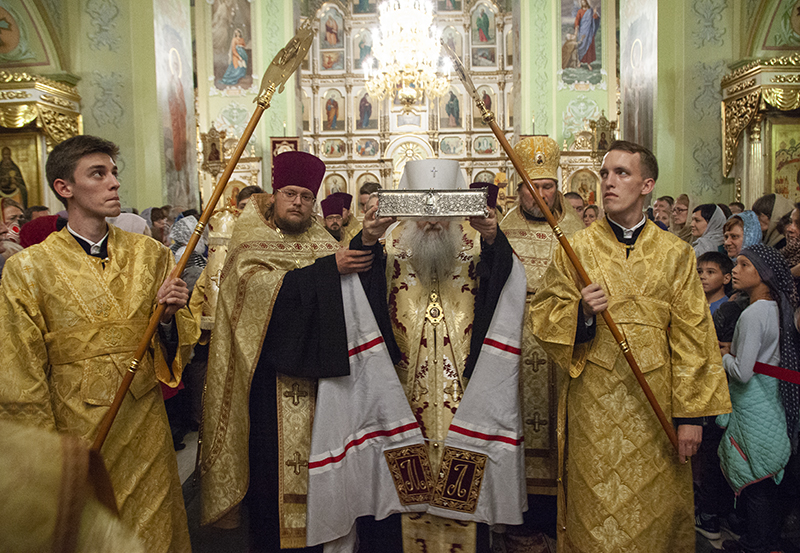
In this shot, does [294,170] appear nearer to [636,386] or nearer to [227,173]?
[227,173]

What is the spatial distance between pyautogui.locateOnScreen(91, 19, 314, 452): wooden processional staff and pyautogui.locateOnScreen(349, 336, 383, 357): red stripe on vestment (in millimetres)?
935

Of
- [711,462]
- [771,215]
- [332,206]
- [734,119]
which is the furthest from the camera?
[734,119]

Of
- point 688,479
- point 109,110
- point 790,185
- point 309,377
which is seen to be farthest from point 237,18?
point 688,479

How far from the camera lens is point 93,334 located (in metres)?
2.34

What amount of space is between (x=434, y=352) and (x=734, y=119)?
23.9 ft

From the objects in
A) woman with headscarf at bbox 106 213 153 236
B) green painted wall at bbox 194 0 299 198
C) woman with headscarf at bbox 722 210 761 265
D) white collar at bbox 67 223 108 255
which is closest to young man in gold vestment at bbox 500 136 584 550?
woman with headscarf at bbox 722 210 761 265

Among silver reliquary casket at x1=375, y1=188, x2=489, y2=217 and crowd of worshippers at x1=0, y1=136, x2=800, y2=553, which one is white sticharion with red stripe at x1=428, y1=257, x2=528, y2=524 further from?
silver reliquary casket at x1=375, y1=188, x2=489, y2=217

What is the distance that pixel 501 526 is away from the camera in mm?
3535

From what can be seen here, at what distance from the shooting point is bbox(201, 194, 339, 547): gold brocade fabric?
302 cm

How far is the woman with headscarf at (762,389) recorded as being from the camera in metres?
3.03

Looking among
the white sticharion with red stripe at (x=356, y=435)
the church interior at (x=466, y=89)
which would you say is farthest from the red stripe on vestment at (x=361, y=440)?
the church interior at (x=466, y=89)

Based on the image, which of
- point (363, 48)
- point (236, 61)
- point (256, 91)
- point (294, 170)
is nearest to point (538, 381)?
point (294, 170)

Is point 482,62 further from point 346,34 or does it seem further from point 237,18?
point 237,18

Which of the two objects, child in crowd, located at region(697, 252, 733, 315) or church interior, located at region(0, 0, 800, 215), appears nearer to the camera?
child in crowd, located at region(697, 252, 733, 315)
